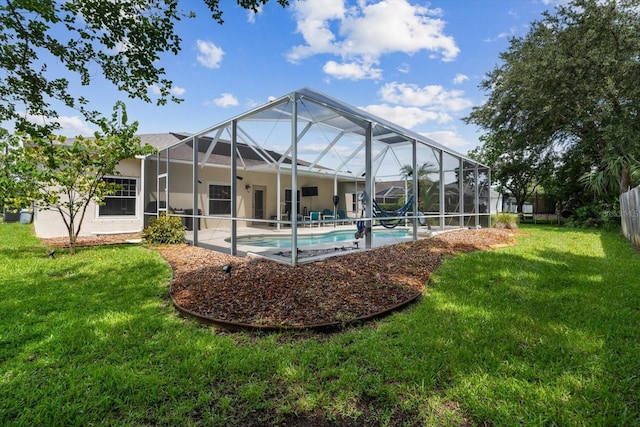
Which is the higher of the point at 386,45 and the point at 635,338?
the point at 386,45

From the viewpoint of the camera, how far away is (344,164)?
1308 centimetres

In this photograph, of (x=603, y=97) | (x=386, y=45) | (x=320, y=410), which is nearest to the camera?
(x=320, y=410)

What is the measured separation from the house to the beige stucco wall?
29mm

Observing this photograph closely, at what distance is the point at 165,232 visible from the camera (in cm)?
825

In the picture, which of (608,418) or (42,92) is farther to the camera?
(42,92)

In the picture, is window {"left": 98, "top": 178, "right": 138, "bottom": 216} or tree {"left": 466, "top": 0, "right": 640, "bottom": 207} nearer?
window {"left": 98, "top": 178, "right": 138, "bottom": 216}

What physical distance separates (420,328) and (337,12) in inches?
253

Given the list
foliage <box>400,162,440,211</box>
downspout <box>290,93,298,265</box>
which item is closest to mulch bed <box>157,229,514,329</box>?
downspout <box>290,93,298,265</box>

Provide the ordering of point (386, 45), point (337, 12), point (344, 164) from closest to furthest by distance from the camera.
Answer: point (337, 12) < point (386, 45) < point (344, 164)

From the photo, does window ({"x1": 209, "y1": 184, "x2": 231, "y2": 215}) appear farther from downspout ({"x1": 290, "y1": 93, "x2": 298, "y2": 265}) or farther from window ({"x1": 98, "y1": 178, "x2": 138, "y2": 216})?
downspout ({"x1": 290, "y1": 93, "x2": 298, "y2": 265})

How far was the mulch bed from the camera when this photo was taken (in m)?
3.29

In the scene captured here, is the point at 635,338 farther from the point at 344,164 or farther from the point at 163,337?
the point at 344,164

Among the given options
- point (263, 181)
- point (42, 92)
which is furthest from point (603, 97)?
point (42, 92)

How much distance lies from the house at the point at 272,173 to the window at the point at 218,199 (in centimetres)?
4
